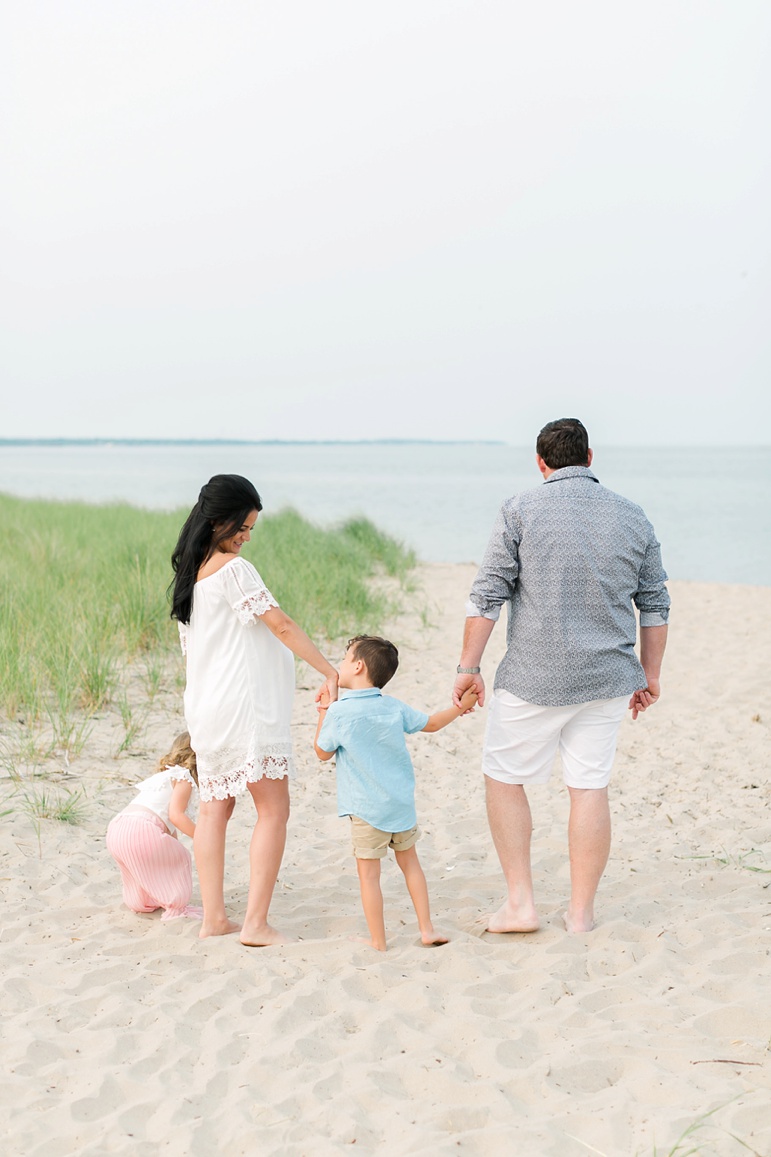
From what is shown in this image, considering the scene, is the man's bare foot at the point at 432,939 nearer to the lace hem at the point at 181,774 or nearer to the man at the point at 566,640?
the man at the point at 566,640

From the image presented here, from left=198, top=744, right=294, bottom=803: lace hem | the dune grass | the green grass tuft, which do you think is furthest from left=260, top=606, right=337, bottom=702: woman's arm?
the green grass tuft

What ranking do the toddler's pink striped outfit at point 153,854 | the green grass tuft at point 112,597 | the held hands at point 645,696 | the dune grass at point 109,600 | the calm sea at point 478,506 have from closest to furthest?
the held hands at point 645,696
the toddler's pink striped outfit at point 153,854
the dune grass at point 109,600
the green grass tuft at point 112,597
the calm sea at point 478,506

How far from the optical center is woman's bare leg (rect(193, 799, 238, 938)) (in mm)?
3738

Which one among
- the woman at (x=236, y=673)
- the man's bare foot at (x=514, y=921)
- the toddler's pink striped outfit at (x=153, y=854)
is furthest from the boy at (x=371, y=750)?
the toddler's pink striped outfit at (x=153, y=854)

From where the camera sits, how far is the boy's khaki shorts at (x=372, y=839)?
3.57 m

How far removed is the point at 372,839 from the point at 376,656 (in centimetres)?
61

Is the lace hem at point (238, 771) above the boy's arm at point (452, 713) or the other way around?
the other way around

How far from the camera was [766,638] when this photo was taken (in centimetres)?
1012

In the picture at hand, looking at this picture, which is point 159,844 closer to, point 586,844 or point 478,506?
point 586,844

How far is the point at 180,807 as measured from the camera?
398cm

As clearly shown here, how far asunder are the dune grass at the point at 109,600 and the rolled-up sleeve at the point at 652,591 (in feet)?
10.6

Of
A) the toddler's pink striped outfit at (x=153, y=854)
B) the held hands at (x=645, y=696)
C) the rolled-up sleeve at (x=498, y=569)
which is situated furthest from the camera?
the toddler's pink striped outfit at (x=153, y=854)

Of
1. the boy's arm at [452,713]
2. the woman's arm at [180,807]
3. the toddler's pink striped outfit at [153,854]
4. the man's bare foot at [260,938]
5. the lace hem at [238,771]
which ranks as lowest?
the man's bare foot at [260,938]

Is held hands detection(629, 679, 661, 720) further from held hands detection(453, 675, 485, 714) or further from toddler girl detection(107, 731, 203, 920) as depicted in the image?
toddler girl detection(107, 731, 203, 920)
